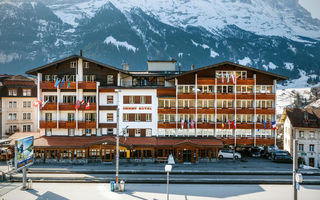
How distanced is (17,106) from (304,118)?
199 feet

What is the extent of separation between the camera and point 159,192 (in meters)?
25.5

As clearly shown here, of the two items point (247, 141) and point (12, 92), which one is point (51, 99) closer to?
point (12, 92)

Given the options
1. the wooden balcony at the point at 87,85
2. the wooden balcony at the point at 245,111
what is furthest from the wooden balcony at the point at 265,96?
the wooden balcony at the point at 87,85

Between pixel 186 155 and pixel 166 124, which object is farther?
pixel 166 124

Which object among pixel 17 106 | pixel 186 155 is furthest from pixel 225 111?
pixel 17 106

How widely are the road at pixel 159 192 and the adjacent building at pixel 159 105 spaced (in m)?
13.4

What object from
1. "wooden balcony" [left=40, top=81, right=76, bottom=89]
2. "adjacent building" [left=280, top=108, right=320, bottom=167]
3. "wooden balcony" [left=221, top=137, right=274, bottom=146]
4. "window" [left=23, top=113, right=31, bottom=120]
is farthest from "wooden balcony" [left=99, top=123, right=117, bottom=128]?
"adjacent building" [left=280, top=108, right=320, bottom=167]

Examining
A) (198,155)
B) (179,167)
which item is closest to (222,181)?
(179,167)

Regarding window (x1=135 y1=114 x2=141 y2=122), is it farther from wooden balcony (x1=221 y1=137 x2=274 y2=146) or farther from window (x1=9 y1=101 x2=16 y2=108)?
window (x1=9 y1=101 x2=16 y2=108)

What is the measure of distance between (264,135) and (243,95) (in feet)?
27.1

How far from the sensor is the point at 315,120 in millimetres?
44219

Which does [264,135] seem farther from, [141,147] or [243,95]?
[141,147]

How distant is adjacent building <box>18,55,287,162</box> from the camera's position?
135ft

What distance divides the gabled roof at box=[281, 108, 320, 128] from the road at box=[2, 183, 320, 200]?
64.2 feet
